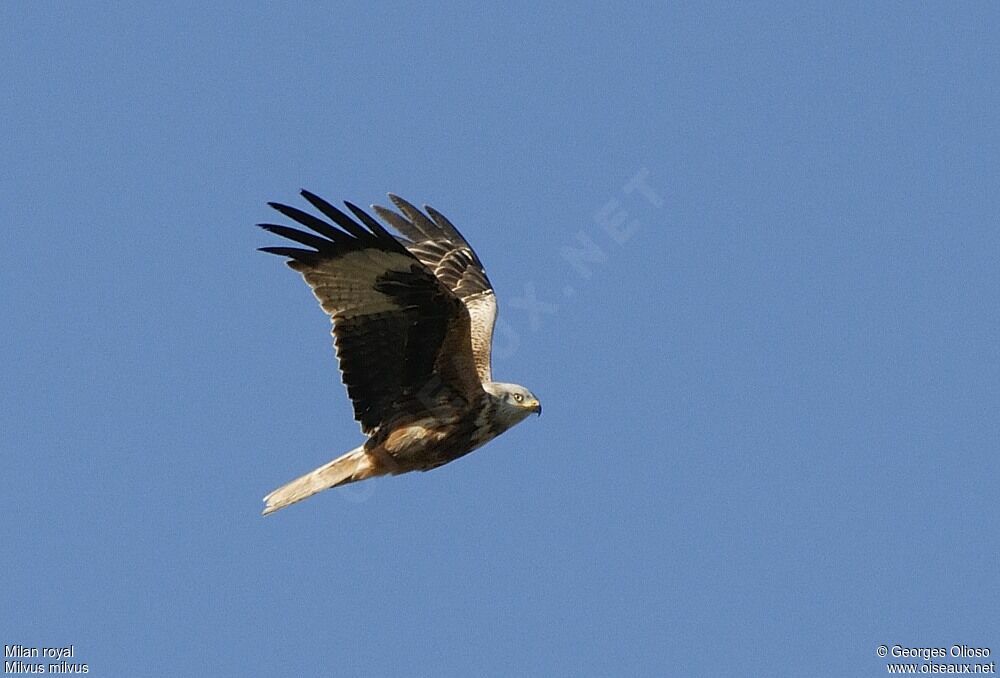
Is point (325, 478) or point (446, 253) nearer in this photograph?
point (325, 478)

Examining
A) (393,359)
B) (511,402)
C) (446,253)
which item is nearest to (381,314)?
(393,359)

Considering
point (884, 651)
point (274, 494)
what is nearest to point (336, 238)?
point (274, 494)

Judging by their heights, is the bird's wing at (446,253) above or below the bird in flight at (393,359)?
above

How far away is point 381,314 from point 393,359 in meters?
0.34

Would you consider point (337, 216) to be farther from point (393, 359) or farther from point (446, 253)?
point (446, 253)

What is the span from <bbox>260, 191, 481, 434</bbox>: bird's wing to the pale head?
17 centimetres

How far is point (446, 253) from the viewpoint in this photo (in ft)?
40.2

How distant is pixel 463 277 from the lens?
12.0 metres

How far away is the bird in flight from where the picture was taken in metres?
9.80

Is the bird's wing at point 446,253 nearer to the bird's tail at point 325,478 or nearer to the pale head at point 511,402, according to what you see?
the pale head at point 511,402

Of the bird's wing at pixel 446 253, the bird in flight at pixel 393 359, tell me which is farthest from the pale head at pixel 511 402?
the bird's wing at pixel 446 253

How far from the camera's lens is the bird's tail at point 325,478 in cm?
1020

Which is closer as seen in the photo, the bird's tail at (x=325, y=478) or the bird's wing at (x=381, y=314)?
the bird's wing at (x=381, y=314)

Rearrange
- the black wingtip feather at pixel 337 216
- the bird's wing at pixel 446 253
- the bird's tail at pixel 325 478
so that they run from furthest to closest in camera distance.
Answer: the bird's wing at pixel 446 253, the bird's tail at pixel 325 478, the black wingtip feather at pixel 337 216
